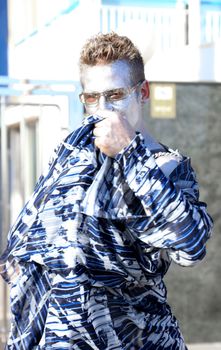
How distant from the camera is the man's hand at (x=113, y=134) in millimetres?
1840

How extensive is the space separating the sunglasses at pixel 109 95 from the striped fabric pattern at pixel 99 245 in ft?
0.35

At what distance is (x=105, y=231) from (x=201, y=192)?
4.86 metres

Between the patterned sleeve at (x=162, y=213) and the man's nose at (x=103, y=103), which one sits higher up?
the man's nose at (x=103, y=103)

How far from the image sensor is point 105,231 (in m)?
1.88

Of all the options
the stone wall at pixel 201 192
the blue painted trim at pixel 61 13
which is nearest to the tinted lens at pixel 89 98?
the stone wall at pixel 201 192

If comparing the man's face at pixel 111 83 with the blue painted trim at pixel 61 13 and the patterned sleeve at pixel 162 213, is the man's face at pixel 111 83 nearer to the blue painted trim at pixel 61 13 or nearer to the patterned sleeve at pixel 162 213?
the patterned sleeve at pixel 162 213

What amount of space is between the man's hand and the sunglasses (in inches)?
6.2

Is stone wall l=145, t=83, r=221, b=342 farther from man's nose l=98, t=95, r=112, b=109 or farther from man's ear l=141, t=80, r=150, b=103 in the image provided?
man's nose l=98, t=95, r=112, b=109

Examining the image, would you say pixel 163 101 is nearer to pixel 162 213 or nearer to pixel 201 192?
pixel 201 192

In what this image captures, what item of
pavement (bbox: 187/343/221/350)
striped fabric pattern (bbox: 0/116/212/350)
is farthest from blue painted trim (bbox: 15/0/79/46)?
striped fabric pattern (bbox: 0/116/212/350)

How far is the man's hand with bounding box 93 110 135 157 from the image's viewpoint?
72.4 inches

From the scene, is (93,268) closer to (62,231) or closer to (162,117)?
(62,231)

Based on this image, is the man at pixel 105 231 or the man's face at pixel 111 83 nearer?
the man at pixel 105 231

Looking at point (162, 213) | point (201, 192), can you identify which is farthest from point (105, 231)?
point (201, 192)
